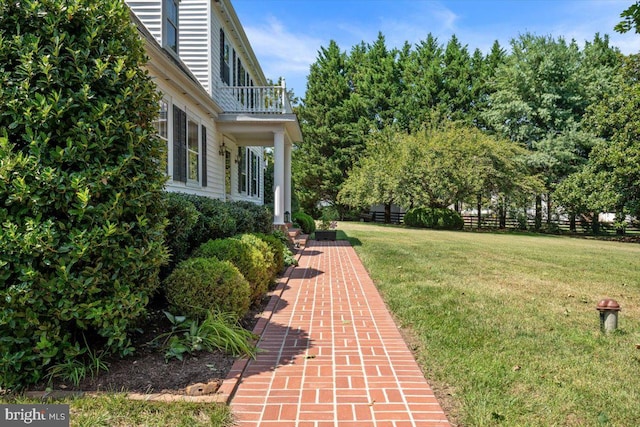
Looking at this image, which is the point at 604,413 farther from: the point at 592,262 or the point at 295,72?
the point at 295,72

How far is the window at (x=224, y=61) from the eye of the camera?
11926 millimetres

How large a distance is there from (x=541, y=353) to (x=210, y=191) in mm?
8825

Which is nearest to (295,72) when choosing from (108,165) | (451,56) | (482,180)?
(451,56)

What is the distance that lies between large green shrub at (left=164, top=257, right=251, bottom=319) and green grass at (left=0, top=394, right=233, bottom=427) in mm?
1389

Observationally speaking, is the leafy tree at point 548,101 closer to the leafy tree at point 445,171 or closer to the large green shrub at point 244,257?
the leafy tree at point 445,171

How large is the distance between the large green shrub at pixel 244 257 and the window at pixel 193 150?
4.25 meters

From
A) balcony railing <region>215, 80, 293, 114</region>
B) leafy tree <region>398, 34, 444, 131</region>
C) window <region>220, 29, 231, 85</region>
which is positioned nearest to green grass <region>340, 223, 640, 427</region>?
balcony railing <region>215, 80, 293, 114</region>

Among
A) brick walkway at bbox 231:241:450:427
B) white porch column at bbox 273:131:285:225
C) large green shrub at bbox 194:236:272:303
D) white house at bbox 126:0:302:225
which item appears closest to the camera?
brick walkway at bbox 231:241:450:427

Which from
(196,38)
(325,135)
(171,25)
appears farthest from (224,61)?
(325,135)

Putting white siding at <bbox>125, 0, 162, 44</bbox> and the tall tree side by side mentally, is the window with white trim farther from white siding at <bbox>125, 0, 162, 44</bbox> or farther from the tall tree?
the tall tree

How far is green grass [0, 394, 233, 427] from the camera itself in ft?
8.53

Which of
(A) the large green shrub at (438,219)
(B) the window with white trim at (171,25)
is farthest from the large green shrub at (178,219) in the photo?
(A) the large green shrub at (438,219)

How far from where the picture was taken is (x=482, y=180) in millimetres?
24641

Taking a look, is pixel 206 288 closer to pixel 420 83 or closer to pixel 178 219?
pixel 178 219
